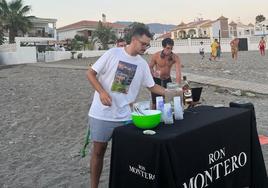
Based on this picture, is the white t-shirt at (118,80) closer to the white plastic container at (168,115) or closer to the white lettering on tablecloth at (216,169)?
the white plastic container at (168,115)

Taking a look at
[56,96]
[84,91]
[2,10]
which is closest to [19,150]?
[56,96]

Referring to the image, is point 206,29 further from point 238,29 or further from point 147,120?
point 147,120

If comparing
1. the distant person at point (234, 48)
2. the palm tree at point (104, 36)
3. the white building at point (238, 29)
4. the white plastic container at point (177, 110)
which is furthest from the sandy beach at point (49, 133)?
the white building at point (238, 29)

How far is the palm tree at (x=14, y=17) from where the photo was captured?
1746 inches

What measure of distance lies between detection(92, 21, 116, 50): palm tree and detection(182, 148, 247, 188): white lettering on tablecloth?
4907 cm

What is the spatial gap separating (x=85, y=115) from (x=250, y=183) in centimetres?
581

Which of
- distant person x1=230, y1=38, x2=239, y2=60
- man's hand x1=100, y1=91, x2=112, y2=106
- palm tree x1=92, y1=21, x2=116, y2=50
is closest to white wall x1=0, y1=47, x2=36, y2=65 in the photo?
palm tree x1=92, y1=21, x2=116, y2=50

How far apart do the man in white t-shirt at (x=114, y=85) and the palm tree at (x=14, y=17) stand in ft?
139

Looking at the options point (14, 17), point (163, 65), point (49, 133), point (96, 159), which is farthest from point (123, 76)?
point (14, 17)

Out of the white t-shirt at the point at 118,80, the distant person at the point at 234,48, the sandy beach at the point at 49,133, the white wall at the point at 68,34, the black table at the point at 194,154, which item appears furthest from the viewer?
the white wall at the point at 68,34

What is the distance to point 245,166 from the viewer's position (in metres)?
4.11

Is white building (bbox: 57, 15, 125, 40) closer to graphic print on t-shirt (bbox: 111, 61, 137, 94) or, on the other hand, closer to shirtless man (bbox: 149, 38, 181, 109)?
shirtless man (bbox: 149, 38, 181, 109)

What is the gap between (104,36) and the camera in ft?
172

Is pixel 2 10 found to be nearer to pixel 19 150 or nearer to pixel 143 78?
pixel 19 150
